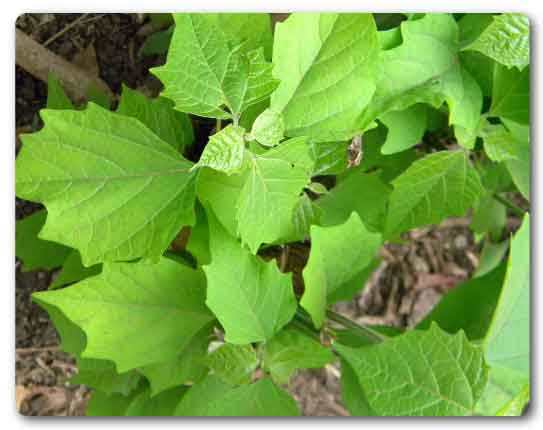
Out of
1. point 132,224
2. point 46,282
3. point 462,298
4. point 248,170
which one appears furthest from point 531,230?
point 46,282

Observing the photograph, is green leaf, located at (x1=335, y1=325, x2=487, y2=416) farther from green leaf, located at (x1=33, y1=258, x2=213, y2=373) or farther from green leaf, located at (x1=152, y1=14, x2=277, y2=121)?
green leaf, located at (x1=152, y1=14, x2=277, y2=121)

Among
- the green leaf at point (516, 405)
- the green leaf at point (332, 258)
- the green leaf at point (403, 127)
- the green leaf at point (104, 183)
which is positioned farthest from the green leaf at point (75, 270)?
the green leaf at point (516, 405)

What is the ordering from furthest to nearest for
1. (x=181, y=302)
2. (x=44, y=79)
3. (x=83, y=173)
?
(x=44, y=79) → (x=181, y=302) → (x=83, y=173)

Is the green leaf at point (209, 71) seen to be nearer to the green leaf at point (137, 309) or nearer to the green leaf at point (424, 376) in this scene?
the green leaf at point (137, 309)

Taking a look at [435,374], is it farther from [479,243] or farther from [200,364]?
[479,243]

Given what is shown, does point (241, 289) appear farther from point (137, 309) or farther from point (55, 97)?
point (55, 97)

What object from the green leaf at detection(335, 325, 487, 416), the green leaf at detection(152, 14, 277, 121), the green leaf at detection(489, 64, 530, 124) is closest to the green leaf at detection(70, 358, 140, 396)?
the green leaf at detection(335, 325, 487, 416)
